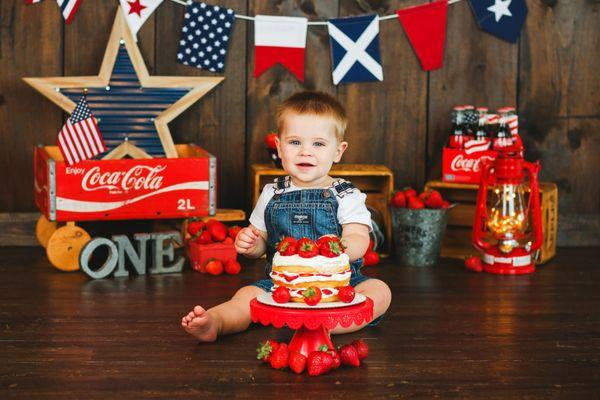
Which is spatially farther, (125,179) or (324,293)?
(125,179)

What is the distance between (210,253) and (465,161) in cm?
109

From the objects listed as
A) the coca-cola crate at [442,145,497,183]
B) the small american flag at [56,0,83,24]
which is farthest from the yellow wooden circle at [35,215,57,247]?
the coca-cola crate at [442,145,497,183]

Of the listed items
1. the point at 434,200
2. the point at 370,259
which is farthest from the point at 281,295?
the point at 434,200

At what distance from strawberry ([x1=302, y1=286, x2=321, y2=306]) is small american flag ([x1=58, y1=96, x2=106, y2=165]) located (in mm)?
1487

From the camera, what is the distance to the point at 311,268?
213 cm

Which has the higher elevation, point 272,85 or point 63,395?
point 272,85

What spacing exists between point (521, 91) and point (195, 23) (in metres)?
1.41

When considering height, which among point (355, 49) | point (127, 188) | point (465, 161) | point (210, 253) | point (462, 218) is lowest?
point (210, 253)

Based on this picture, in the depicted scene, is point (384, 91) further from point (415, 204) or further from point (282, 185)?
point (282, 185)

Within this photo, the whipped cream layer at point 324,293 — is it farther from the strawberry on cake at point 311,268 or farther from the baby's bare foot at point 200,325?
the baby's bare foot at point 200,325

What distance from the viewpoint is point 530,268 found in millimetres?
3490

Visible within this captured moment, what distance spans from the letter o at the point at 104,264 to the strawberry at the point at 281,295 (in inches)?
49.1

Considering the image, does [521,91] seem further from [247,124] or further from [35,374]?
[35,374]

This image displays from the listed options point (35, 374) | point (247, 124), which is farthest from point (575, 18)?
point (35, 374)
